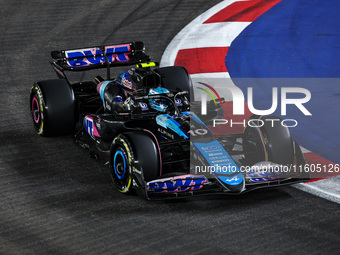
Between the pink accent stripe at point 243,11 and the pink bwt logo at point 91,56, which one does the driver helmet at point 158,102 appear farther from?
the pink accent stripe at point 243,11

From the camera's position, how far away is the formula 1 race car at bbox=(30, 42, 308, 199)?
24.3 feet

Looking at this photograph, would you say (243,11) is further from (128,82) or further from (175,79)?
(128,82)

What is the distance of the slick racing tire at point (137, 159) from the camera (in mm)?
7434

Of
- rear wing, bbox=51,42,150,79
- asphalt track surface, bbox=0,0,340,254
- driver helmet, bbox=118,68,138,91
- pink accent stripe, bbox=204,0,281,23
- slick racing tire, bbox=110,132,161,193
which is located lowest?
asphalt track surface, bbox=0,0,340,254

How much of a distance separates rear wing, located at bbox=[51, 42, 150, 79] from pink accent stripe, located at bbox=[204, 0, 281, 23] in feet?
14.9

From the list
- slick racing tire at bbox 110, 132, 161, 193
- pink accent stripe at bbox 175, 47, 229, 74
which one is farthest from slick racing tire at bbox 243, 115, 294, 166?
pink accent stripe at bbox 175, 47, 229, 74

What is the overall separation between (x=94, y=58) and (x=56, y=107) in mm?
1331

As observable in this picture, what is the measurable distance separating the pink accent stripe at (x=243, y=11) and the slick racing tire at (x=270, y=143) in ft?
21.9

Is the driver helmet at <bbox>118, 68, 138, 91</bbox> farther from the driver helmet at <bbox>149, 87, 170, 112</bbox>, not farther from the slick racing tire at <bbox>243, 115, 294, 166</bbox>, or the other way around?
the slick racing tire at <bbox>243, 115, 294, 166</bbox>

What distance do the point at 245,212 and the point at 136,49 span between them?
424 centimetres

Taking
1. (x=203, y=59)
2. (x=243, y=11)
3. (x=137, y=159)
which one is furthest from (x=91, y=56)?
(x=243, y=11)

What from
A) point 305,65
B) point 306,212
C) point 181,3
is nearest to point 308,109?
point 305,65

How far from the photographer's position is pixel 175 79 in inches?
397

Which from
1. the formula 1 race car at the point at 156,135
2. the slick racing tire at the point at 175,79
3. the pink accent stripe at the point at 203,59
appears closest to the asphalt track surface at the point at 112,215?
the formula 1 race car at the point at 156,135
